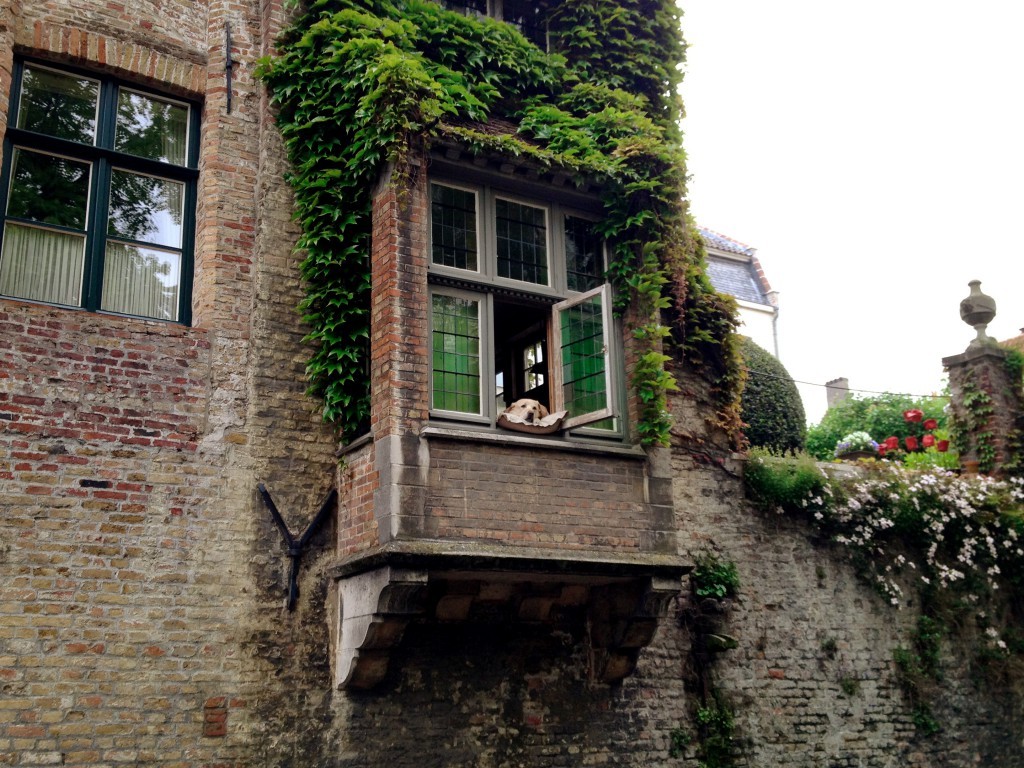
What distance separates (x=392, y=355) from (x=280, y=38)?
3.26 m

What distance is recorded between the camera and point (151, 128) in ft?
30.0

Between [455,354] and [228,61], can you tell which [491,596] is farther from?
[228,61]

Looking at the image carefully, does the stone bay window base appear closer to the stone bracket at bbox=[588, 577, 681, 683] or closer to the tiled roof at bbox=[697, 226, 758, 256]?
the stone bracket at bbox=[588, 577, 681, 683]

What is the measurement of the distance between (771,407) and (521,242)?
6137 millimetres

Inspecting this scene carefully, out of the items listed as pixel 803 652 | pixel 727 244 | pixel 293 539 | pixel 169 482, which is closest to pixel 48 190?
pixel 169 482

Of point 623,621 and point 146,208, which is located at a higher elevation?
point 146,208

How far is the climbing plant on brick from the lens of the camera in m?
8.78

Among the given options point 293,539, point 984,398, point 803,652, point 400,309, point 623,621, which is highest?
point 984,398

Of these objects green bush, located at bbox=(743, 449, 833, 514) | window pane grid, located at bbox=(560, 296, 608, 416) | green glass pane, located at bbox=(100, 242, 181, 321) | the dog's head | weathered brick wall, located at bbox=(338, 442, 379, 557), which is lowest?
weathered brick wall, located at bbox=(338, 442, 379, 557)

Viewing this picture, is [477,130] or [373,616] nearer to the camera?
[373,616]

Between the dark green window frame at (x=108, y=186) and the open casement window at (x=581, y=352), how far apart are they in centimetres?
310

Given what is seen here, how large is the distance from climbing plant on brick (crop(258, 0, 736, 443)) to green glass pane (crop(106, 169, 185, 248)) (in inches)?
40.3

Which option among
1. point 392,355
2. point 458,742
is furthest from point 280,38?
point 458,742

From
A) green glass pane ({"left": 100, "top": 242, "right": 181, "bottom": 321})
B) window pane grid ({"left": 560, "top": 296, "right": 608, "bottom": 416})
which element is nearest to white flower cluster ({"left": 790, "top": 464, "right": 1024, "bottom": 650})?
window pane grid ({"left": 560, "top": 296, "right": 608, "bottom": 416})
